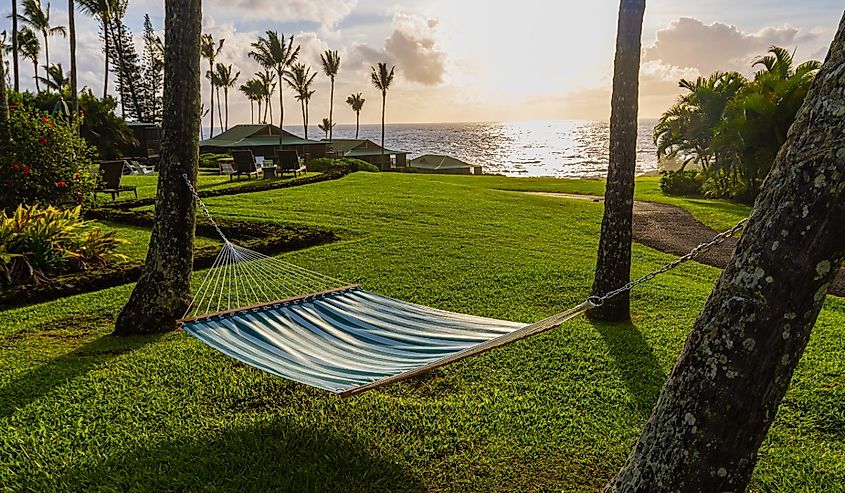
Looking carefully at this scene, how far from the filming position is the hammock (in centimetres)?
271

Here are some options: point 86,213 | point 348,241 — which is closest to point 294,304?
point 348,241

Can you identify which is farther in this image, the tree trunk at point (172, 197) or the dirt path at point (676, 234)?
the dirt path at point (676, 234)

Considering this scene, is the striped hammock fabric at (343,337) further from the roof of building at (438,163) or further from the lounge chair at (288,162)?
the roof of building at (438,163)

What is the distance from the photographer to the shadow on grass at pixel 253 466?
2518 mm

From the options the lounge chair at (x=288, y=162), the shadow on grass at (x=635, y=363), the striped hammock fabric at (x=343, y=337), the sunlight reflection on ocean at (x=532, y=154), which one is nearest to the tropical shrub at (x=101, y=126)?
the lounge chair at (x=288, y=162)

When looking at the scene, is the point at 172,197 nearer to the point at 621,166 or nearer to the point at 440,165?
the point at 621,166

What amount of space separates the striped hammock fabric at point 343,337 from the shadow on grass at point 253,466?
37 cm

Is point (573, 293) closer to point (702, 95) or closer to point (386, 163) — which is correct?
point (702, 95)

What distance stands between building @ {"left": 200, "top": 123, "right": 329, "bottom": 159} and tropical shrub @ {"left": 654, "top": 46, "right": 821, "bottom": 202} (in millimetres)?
18744

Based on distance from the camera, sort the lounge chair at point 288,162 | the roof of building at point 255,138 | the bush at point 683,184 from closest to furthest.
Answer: the lounge chair at point 288,162 < the bush at point 683,184 < the roof of building at point 255,138

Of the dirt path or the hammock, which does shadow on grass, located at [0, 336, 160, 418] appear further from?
the dirt path

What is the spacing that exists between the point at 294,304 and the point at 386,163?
107 ft


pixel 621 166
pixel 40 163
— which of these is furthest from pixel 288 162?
pixel 621 166

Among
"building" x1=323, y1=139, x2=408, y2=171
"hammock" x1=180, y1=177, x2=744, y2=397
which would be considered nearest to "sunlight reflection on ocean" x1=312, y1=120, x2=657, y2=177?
"building" x1=323, y1=139, x2=408, y2=171
